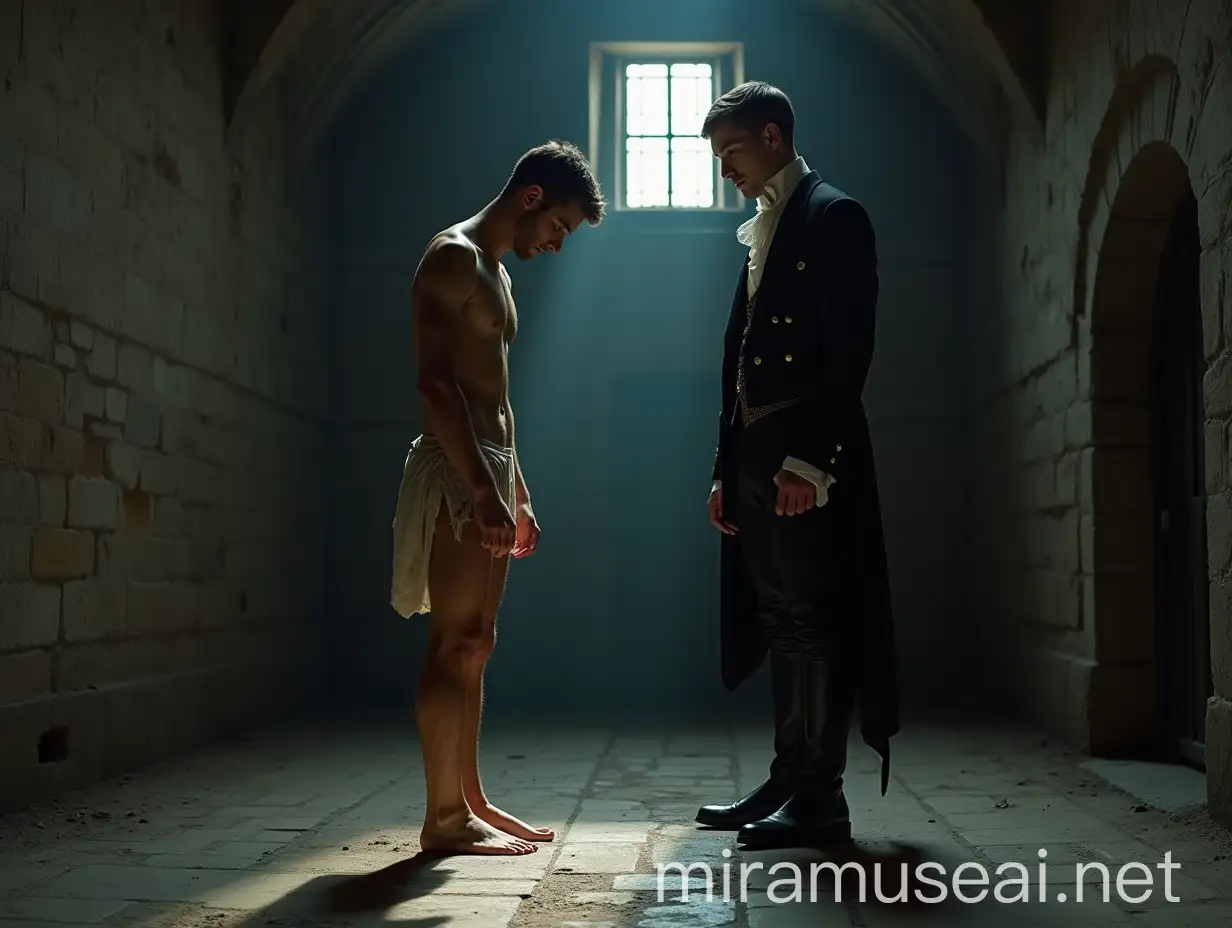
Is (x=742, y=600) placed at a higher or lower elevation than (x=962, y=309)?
lower

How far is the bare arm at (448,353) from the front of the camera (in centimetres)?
315

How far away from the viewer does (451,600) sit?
10.6 ft

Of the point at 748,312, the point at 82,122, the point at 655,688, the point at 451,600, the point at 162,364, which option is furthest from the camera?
the point at 655,688

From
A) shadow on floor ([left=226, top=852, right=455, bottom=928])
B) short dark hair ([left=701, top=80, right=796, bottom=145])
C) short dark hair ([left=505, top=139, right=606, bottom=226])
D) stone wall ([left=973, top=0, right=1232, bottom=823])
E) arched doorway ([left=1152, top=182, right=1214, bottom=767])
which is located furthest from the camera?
arched doorway ([left=1152, top=182, right=1214, bottom=767])

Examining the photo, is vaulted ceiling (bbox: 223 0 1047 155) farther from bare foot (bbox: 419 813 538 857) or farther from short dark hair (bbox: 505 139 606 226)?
bare foot (bbox: 419 813 538 857)

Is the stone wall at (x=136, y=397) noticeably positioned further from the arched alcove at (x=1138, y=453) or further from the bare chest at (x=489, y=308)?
the arched alcove at (x=1138, y=453)

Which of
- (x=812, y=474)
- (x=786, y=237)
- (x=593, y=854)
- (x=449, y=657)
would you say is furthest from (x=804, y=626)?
(x=786, y=237)

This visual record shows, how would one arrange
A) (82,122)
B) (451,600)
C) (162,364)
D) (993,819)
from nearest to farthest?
1. (451,600)
2. (993,819)
3. (82,122)
4. (162,364)

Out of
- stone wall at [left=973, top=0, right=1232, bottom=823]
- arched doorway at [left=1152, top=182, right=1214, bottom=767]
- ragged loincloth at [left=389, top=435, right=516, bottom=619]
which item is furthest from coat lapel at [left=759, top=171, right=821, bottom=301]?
arched doorway at [left=1152, top=182, right=1214, bottom=767]

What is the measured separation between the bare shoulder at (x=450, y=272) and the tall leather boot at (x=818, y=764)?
1.30 metres

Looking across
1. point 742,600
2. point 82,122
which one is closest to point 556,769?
point 742,600

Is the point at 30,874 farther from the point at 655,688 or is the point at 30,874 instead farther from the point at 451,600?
the point at 655,688

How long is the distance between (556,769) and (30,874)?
2.22 meters

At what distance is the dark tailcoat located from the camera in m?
3.35
